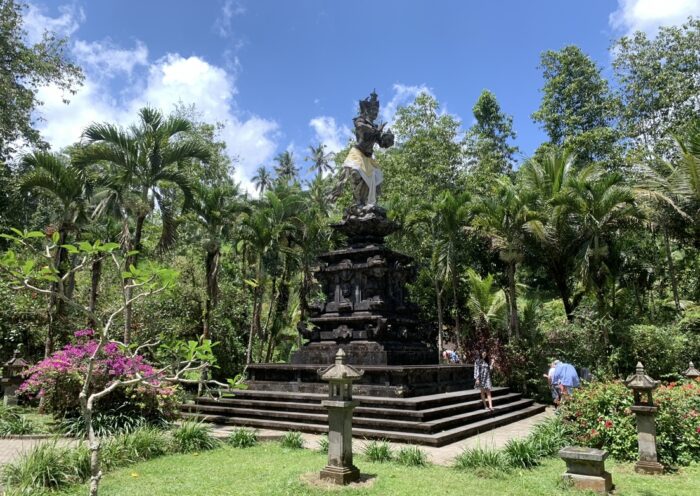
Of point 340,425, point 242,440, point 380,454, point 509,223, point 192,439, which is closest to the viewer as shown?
point 340,425

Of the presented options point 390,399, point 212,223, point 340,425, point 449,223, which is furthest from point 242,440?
point 449,223

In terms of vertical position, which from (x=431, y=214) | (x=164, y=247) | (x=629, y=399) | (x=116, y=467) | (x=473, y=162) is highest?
(x=473, y=162)

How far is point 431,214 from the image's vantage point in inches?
727

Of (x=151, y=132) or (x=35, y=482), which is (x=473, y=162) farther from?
(x=35, y=482)

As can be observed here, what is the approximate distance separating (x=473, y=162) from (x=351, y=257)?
14650 millimetres

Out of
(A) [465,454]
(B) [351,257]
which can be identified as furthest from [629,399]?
(B) [351,257]

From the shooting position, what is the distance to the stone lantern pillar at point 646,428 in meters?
6.86

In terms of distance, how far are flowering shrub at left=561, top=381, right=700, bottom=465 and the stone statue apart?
7.48 metres

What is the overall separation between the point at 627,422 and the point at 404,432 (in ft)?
11.3

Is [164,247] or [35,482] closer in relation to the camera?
[35,482]

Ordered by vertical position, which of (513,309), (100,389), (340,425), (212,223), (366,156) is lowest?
(340,425)

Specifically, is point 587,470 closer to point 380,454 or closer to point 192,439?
point 380,454

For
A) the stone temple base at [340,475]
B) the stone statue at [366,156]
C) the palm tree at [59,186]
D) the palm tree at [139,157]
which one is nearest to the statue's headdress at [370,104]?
the stone statue at [366,156]

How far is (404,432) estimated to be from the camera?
8.95 m
